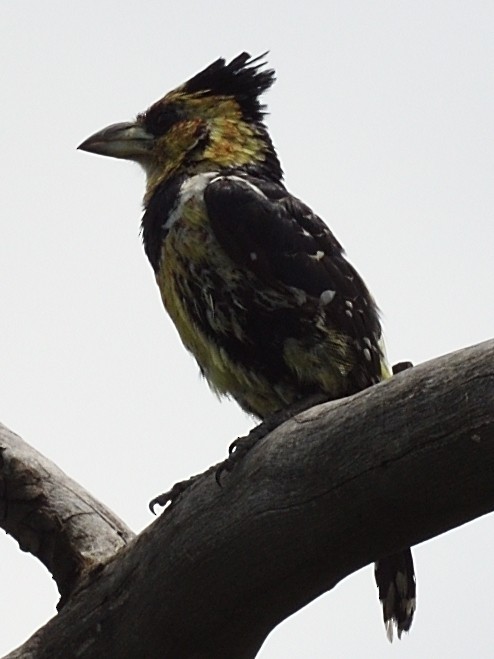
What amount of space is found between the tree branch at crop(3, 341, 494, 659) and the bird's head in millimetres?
1740

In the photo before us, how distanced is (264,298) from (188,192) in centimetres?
60

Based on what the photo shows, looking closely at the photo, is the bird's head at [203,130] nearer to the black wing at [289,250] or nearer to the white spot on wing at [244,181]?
the white spot on wing at [244,181]

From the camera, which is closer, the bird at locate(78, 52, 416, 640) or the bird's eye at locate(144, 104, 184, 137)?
the bird at locate(78, 52, 416, 640)

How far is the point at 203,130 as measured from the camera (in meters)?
4.90

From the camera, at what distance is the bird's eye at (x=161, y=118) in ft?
16.5

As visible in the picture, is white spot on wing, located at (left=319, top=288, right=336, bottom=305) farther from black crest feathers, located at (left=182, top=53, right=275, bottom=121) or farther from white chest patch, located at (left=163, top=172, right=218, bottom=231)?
black crest feathers, located at (left=182, top=53, right=275, bottom=121)

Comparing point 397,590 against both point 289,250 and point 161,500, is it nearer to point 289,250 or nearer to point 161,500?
point 161,500

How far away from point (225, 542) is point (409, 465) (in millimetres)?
595

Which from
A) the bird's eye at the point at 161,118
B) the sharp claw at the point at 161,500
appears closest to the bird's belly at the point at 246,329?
the sharp claw at the point at 161,500

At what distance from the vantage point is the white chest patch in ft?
14.2

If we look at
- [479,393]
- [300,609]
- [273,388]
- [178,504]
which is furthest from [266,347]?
[479,393]

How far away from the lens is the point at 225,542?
323 cm

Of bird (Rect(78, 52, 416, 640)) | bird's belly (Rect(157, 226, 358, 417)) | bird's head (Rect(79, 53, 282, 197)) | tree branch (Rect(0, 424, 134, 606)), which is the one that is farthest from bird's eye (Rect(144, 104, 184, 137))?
tree branch (Rect(0, 424, 134, 606))

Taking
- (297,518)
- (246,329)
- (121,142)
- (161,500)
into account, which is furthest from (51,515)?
(121,142)
